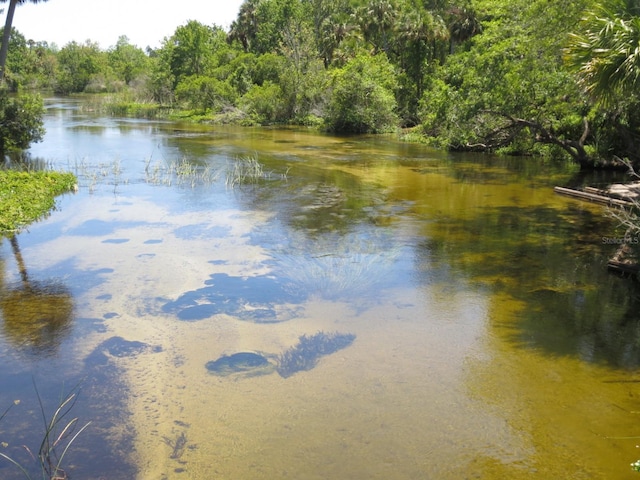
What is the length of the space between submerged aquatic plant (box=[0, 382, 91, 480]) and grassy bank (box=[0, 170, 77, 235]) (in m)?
8.65

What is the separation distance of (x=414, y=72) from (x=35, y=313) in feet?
145

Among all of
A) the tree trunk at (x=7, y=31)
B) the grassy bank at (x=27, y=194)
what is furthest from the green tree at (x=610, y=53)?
the tree trunk at (x=7, y=31)

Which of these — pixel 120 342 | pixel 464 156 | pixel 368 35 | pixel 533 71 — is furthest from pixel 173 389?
pixel 368 35

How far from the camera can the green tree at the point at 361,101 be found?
40531 millimetres

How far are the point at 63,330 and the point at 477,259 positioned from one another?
26.8ft

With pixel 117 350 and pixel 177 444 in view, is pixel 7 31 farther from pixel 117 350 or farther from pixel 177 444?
pixel 177 444

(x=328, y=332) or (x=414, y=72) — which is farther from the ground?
(x=414, y=72)

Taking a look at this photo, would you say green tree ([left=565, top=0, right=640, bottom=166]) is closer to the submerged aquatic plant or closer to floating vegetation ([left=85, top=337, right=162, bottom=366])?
floating vegetation ([left=85, top=337, right=162, bottom=366])

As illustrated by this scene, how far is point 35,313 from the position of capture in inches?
352

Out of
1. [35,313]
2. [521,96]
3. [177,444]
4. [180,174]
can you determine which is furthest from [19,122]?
[177,444]

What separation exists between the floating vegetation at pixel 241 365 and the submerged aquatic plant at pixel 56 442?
1.71 metres

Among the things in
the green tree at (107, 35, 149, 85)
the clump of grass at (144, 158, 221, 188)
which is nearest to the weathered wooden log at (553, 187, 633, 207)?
the clump of grass at (144, 158, 221, 188)

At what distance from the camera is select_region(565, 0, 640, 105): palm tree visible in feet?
29.1

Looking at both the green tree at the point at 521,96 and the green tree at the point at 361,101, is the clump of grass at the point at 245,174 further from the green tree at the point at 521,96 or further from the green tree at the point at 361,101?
the green tree at the point at 361,101
